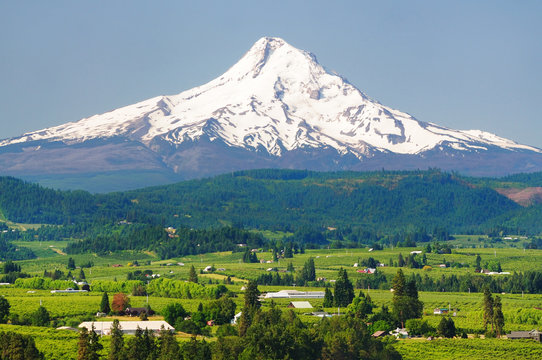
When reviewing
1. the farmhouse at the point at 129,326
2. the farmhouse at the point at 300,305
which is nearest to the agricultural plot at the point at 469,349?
the farmhouse at the point at 129,326

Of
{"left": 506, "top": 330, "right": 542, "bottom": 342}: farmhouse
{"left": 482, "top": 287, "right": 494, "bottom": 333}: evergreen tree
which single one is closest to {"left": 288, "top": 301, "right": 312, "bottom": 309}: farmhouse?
{"left": 482, "top": 287, "right": 494, "bottom": 333}: evergreen tree

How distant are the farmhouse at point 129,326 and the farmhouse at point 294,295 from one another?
88.9 feet

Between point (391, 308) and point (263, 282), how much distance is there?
130 feet

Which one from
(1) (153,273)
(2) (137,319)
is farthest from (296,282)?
(2) (137,319)

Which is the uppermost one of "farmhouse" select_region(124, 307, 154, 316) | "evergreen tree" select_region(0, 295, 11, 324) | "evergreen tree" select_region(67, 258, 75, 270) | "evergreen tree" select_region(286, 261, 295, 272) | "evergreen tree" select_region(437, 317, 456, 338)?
"evergreen tree" select_region(67, 258, 75, 270)

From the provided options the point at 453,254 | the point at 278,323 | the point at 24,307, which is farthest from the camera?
the point at 453,254

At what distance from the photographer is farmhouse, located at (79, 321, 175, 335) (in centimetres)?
10512

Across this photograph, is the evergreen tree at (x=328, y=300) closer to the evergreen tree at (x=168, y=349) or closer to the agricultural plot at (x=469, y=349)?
the agricultural plot at (x=469, y=349)

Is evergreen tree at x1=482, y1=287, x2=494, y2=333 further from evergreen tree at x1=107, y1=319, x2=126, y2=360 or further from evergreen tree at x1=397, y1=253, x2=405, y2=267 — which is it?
evergreen tree at x1=397, y1=253, x2=405, y2=267

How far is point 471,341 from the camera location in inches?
4171

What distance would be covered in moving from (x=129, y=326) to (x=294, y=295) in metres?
34.8

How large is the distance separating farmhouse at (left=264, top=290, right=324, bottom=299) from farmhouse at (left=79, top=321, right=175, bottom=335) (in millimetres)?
27101

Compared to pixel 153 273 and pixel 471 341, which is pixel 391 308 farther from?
pixel 153 273

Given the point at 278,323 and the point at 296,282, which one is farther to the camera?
the point at 296,282
